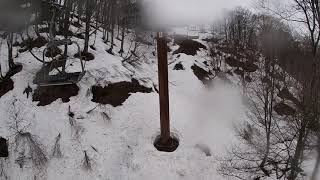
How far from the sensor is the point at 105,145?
16.1m

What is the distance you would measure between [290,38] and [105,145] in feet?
55.3

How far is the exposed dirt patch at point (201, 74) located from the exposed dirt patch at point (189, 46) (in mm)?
3442

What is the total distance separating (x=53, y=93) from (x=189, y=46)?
18.1 metres

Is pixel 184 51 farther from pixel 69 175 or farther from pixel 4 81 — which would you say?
pixel 69 175

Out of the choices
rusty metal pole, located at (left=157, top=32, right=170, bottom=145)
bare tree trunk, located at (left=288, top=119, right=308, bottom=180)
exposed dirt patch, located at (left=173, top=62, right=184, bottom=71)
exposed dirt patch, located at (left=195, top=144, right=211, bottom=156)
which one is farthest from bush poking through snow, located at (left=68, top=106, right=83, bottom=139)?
exposed dirt patch, located at (left=173, top=62, right=184, bottom=71)

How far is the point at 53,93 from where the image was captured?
18266 millimetres

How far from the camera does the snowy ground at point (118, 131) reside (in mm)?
14938

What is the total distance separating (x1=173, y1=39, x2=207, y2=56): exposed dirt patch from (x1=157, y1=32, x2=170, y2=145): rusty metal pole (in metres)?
17.0

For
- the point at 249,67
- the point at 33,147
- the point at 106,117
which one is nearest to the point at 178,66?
the point at 249,67

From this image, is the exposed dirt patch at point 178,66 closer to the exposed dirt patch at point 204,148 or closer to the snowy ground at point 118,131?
the snowy ground at point 118,131

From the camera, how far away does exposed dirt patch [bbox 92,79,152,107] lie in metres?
18.5

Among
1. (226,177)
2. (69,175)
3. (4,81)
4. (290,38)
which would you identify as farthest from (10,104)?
(290,38)

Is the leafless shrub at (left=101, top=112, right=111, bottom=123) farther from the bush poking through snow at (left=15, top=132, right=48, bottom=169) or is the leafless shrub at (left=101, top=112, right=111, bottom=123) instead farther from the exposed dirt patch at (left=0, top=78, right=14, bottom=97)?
the exposed dirt patch at (left=0, top=78, right=14, bottom=97)

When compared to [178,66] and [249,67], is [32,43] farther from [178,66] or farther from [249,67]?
[249,67]
